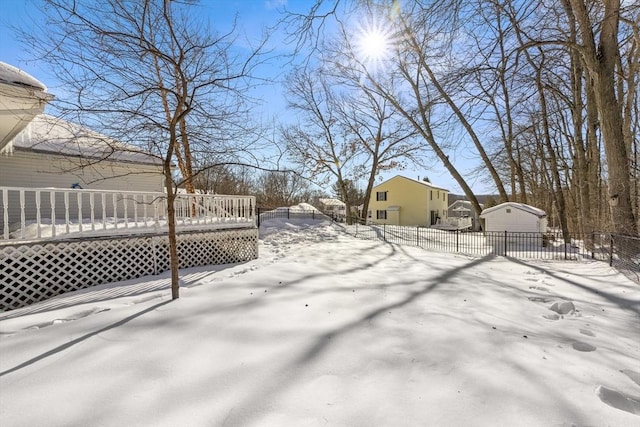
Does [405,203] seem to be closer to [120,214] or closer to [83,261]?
[120,214]

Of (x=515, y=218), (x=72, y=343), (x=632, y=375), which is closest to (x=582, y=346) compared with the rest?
(x=632, y=375)

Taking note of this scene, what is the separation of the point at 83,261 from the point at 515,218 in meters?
15.3

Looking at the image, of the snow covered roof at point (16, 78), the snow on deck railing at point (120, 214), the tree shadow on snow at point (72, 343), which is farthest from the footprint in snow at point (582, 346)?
the snow covered roof at point (16, 78)

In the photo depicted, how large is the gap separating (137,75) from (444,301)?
6.36 m

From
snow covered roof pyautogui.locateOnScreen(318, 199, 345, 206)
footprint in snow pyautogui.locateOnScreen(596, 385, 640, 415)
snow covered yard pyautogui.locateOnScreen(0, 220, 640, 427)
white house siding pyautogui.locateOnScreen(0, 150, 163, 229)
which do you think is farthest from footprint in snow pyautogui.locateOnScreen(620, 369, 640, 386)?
snow covered roof pyautogui.locateOnScreen(318, 199, 345, 206)

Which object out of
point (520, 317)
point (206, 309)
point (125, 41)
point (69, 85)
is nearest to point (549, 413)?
point (520, 317)

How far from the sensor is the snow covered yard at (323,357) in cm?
205

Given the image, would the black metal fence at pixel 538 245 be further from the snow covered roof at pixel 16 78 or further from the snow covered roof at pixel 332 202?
the snow covered roof at pixel 332 202

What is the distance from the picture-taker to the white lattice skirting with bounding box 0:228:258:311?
5078 millimetres

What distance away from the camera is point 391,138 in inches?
908

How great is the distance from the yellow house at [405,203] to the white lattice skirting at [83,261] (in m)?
29.9

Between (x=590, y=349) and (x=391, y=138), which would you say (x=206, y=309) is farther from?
(x=391, y=138)

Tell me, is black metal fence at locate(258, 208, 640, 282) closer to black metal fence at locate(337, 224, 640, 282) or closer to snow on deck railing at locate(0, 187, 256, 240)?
black metal fence at locate(337, 224, 640, 282)

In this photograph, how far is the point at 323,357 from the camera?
110 inches
